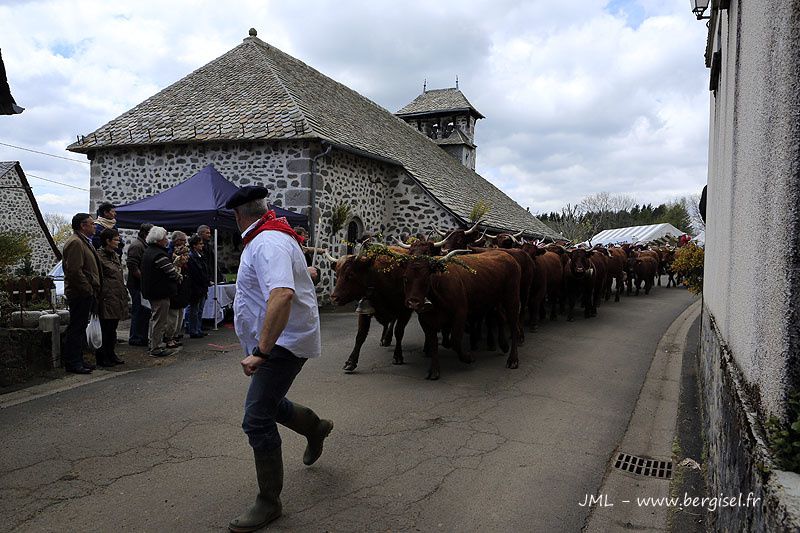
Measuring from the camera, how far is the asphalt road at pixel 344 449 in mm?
3680

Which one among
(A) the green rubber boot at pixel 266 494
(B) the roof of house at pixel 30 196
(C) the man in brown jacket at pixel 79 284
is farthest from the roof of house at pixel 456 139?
(A) the green rubber boot at pixel 266 494

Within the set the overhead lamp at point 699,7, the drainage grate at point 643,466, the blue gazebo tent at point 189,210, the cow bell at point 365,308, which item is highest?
the overhead lamp at point 699,7

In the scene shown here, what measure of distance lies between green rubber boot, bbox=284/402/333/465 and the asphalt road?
15 centimetres

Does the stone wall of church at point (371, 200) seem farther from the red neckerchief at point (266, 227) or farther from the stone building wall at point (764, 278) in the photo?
the stone building wall at point (764, 278)

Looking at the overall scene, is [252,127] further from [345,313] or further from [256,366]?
[256,366]

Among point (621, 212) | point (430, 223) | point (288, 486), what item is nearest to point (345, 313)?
point (430, 223)

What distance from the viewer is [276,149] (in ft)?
49.2

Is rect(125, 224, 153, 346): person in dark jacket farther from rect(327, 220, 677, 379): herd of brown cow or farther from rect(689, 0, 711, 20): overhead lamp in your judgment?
rect(689, 0, 711, 20): overhead lamp

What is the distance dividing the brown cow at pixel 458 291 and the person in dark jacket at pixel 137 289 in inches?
180

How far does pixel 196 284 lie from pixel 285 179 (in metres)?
5.85

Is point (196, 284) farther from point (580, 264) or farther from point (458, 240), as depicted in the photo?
point (580, 264)

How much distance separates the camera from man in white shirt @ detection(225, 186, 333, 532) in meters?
3.32

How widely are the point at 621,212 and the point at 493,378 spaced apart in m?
71.2

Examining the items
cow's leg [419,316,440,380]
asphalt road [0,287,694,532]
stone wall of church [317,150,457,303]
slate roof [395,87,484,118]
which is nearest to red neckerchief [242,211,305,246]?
asphalt road [0,287,694,532]
